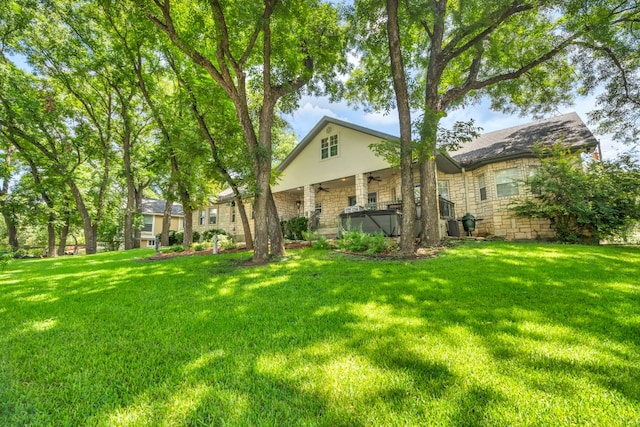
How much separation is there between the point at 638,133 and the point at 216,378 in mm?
17831

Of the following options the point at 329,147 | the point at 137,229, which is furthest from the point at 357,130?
the point at 137,229

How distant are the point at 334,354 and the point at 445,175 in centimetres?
1368

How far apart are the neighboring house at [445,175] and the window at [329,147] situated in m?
0.05

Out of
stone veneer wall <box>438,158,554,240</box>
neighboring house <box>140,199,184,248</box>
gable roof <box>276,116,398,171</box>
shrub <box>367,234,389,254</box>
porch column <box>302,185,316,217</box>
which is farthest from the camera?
neighboring house <box>140,199,184,248</box>

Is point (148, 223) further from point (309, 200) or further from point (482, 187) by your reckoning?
point (482, 187)

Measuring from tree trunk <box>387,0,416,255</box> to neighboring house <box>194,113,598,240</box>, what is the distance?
2.74 m

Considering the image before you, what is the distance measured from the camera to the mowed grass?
153 cm

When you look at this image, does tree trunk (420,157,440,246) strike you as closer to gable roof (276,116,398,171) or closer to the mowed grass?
gable roof (276,116,398,171)

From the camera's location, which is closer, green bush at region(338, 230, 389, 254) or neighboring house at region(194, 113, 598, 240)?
green bush at region(338, 230, 389, 254)

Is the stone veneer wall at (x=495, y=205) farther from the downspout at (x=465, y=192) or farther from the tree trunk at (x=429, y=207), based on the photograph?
the tree trunk at (x=429, y=207)

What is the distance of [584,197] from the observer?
357 inches

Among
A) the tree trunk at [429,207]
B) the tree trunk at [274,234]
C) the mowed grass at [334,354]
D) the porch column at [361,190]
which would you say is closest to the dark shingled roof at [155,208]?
the porch column at [361,190]

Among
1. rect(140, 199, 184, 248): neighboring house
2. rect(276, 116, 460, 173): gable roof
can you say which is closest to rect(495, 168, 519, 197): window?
rect(276, 116, 460, 173): gable roof

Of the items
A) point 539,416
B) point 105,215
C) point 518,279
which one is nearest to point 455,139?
point 518,279
